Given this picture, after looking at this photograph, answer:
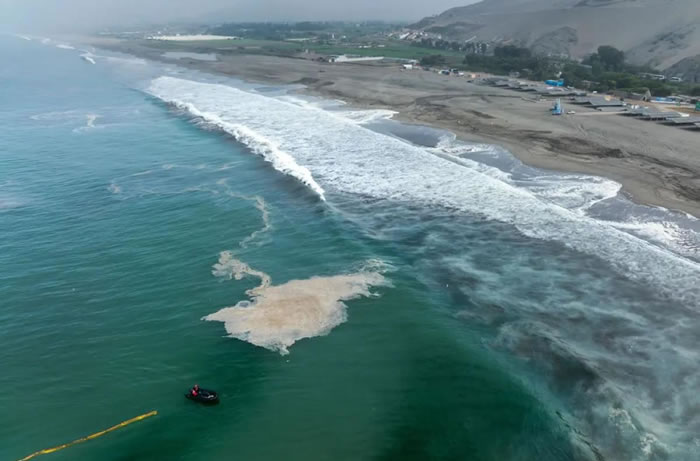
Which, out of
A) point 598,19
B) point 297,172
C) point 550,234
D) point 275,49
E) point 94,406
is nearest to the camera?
point 94,406

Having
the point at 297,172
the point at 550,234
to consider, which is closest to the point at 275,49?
the point at 297,172

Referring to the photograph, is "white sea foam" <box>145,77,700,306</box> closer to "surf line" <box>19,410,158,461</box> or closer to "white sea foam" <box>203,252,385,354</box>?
"white sea foam" <box>203,252,385,354</box>

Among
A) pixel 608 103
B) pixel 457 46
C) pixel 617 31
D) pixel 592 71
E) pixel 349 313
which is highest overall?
pixel 617 31

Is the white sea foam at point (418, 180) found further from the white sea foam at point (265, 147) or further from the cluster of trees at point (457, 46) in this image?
the cluster of trees at point (457, 46)

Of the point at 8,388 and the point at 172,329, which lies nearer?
the point at 8,388

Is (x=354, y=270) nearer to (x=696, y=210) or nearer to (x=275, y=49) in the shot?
(x=696, y=210)

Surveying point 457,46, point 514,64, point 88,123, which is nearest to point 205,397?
point 88,123

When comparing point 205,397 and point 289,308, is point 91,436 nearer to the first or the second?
point 205,397
